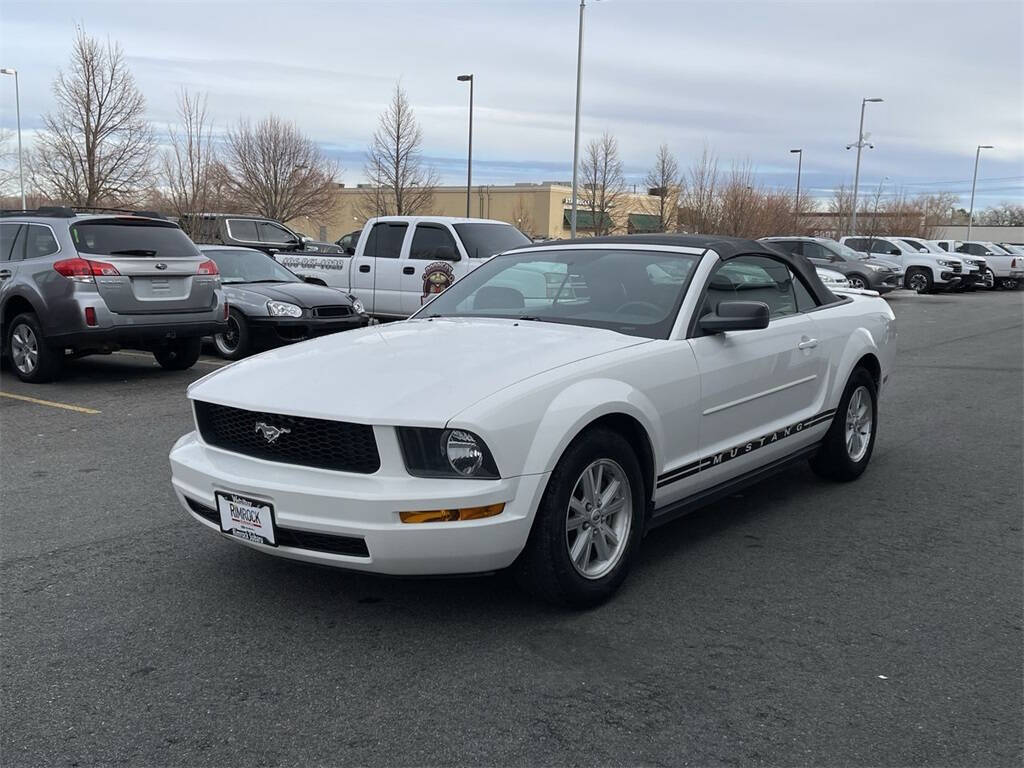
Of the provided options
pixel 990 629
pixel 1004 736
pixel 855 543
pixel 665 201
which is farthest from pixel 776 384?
pixel 665 201

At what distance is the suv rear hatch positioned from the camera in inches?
374

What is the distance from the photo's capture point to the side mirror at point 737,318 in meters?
4.59

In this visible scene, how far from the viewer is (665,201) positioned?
1661 inches

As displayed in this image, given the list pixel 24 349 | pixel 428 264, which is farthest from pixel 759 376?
pixel 428 264

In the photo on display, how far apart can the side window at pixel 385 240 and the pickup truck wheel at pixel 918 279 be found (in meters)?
23.8

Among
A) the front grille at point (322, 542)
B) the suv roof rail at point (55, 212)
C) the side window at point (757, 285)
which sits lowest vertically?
the front grille at point (322, 542)

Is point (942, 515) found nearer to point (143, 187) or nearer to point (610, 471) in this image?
point (610, 471)

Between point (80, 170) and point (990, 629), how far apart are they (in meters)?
31.2

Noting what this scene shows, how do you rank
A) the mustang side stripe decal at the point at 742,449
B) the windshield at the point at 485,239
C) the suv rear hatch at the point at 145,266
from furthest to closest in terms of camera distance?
the windshield at the point at 485,239
the suv rear hatch at the point at 145,266
the mustang side stripe decal at the point at 742,449

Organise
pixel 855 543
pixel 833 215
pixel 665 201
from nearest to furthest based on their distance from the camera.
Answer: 1. pixel 855 543
2. pixel 665 201
3. pixel 833 215

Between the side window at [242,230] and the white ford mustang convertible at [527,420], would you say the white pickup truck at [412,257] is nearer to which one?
the side window at [242,230]

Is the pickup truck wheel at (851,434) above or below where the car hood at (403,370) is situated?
below

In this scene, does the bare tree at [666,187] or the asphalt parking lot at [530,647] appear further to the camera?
the bare tree at [666,187]

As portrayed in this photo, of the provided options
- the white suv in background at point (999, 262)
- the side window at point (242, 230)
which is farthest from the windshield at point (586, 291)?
the white suv in background at point (999, 262)
